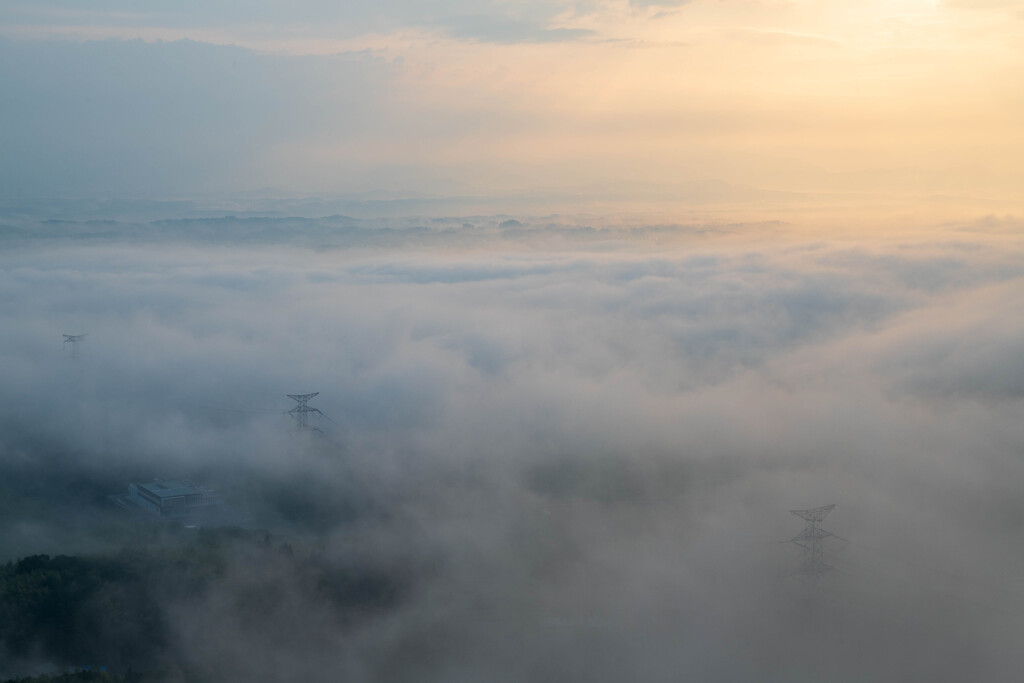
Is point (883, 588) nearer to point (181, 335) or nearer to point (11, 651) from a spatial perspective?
point (11, 651)

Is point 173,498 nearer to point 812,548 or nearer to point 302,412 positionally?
point 302,412

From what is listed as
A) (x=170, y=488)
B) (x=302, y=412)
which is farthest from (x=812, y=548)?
(x=302, y=412)

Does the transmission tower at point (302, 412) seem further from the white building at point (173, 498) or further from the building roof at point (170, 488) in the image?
the white building at point (173, 498)

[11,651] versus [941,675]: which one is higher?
[11,651]

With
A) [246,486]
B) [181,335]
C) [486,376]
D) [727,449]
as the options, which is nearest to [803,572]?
[727,449]

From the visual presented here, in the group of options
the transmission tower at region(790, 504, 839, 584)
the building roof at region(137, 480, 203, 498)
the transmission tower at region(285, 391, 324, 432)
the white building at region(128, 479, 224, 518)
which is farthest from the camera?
the transmission tower at region(285, 391, 324, 432)

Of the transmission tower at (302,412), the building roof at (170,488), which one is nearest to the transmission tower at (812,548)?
the building roof at (170,488)

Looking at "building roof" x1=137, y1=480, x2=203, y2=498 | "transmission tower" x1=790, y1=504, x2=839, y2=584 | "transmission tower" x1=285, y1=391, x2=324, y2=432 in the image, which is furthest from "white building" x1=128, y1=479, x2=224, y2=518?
"transmission tower" x1=790, y1=504, x2=839, y2=584

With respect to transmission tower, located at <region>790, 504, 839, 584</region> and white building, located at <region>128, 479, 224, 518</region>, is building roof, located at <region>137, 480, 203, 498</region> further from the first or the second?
transmission tower, located at <region>790, 504, 839, 584</region>
